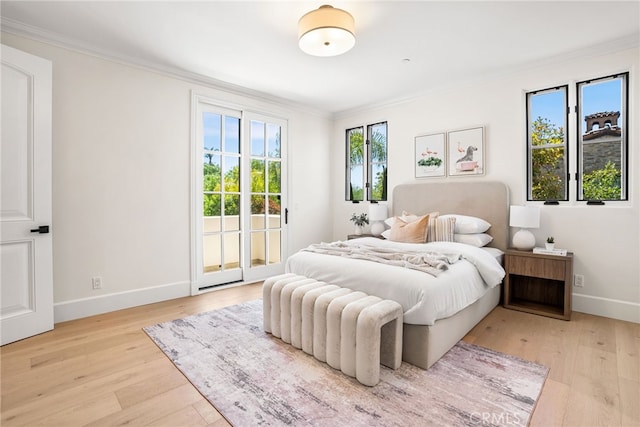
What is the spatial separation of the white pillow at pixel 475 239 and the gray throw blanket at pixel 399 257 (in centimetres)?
78

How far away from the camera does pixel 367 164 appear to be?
511 cm

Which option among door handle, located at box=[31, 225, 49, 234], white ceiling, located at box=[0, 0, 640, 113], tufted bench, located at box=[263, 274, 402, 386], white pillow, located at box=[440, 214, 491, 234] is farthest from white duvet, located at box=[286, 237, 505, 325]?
door handle, located at box=[31, 225, 49, 234]

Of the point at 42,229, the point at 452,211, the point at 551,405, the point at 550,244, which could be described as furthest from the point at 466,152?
the point at 42,229

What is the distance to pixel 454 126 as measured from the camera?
4070 mm

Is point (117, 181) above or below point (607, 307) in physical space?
above

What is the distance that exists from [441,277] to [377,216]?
234 centimetres

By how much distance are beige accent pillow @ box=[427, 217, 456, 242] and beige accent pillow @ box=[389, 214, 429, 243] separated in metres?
0.07

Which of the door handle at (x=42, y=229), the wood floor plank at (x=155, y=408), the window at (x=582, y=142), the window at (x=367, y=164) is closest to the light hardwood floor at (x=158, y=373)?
the wood floor plank at (x=155, y=408)

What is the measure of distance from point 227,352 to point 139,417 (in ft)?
2.48

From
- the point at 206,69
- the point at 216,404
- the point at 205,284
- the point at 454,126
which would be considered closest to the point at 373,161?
the point at 454,126

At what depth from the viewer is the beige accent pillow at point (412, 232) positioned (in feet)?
11.6

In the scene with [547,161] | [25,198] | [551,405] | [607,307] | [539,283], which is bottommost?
[551,405]

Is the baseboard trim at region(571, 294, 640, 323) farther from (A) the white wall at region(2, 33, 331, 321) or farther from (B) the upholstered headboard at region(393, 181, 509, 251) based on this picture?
(A) the white wall at region(2, 33, 331, 321)

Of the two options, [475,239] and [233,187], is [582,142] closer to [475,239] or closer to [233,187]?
[475,239]
